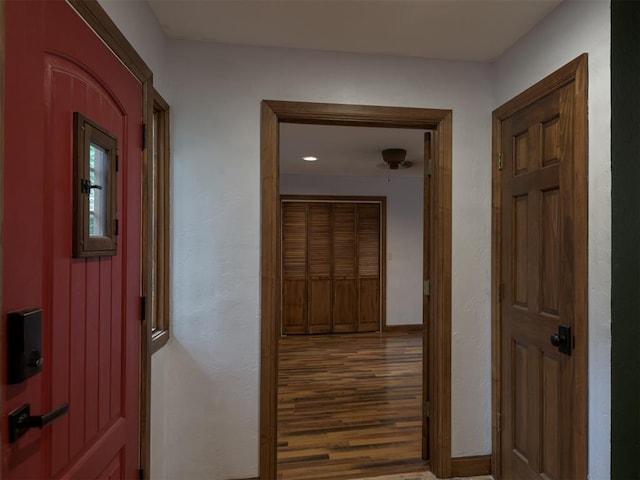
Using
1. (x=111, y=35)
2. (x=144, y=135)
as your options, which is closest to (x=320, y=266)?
(x=144, y=135)

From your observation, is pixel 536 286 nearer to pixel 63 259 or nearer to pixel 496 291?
pixel 496 291

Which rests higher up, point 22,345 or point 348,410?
point 22,345

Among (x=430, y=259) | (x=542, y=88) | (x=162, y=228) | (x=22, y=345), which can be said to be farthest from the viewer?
(x=430, y=259)

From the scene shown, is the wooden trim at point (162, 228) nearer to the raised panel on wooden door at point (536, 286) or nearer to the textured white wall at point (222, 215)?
the textured white wall at point (222, 215)

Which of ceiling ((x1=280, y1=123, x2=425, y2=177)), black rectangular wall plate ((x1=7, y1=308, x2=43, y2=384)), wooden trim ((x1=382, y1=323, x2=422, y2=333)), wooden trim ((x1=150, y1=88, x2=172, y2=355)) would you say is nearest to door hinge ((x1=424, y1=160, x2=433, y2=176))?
ceiling ((x1=280, y1=123, x2=425, y2=177))

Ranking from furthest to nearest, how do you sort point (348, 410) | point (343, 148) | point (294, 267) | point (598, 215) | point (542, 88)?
point (294, 267) → point (343, 148) → point (348, 410) → point (542, 88) → point (598, 215)

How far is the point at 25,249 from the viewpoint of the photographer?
2.86ft

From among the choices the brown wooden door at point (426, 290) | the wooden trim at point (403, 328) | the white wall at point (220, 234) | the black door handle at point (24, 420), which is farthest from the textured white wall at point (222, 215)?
the wooden trim at point (403, 328)

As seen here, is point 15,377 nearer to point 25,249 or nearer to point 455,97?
point 25,249

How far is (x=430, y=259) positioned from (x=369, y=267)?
146 inches

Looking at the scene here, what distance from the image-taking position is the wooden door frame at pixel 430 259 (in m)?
2.04

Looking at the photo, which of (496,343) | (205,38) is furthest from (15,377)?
(496,343)

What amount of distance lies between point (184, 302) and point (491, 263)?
1.75 meters

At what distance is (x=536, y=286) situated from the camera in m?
1.87
